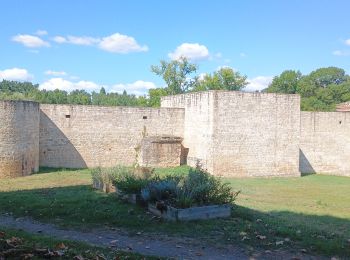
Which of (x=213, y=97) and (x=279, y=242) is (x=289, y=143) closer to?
(x=213, y=97)

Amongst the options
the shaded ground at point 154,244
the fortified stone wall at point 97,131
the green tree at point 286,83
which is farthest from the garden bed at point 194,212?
the green tree at point 286,83

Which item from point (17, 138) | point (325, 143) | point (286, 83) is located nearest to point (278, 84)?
point (286, 83)

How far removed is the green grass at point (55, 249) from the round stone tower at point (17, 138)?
967 cm

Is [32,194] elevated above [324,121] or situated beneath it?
situated beneath

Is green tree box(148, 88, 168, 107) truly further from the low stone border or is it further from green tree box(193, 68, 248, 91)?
the low stone border

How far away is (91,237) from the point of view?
7.27 metres

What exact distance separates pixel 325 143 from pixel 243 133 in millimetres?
6263

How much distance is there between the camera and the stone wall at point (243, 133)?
19.0 metres

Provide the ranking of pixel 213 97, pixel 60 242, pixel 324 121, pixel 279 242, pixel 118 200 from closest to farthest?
1. pixel 60 242
2. pixel 279 242
3. pixel 118 200
4. pixel 213 97
5. pixel 324 121

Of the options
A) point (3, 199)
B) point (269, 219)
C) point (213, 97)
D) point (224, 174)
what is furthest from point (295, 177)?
point (3, 199)

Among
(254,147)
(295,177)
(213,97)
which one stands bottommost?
(295,177)

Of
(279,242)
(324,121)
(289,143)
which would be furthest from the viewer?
(324,121)

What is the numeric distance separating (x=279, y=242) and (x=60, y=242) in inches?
135

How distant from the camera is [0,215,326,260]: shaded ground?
6.41 metres
